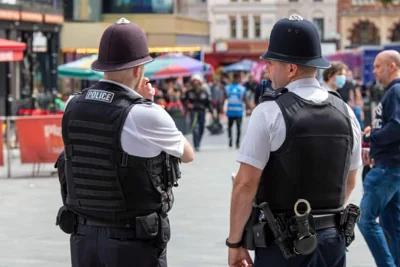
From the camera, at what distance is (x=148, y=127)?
5.05 meters

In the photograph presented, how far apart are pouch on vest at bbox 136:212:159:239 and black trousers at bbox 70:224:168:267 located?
0.17 feet

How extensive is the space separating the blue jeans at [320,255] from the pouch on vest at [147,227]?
0.48 m

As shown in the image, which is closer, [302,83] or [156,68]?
[302,83]

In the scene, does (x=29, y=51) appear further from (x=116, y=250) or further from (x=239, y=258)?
(x=239, y=258)

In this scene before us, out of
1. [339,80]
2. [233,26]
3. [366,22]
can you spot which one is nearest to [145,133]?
[339,80]

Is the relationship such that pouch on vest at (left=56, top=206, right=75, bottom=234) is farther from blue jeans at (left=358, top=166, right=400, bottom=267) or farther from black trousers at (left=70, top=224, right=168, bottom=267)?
blue jeans at (left=358, top=166, right=400, bottom=267)

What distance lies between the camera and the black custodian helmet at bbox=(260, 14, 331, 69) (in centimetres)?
509

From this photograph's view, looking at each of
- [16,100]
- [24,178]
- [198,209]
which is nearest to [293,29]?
[198,209]

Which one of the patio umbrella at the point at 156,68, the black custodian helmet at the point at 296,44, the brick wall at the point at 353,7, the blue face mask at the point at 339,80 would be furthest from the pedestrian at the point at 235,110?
the brick wall at the point at 353,7

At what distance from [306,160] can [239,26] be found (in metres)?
83.6

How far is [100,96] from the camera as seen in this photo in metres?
5.16

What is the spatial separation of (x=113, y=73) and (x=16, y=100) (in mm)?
26983

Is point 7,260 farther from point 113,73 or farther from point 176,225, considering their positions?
point 113,73

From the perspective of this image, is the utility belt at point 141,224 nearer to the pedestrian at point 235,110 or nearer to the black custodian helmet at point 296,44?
the black custodian helmet at point 296,44
